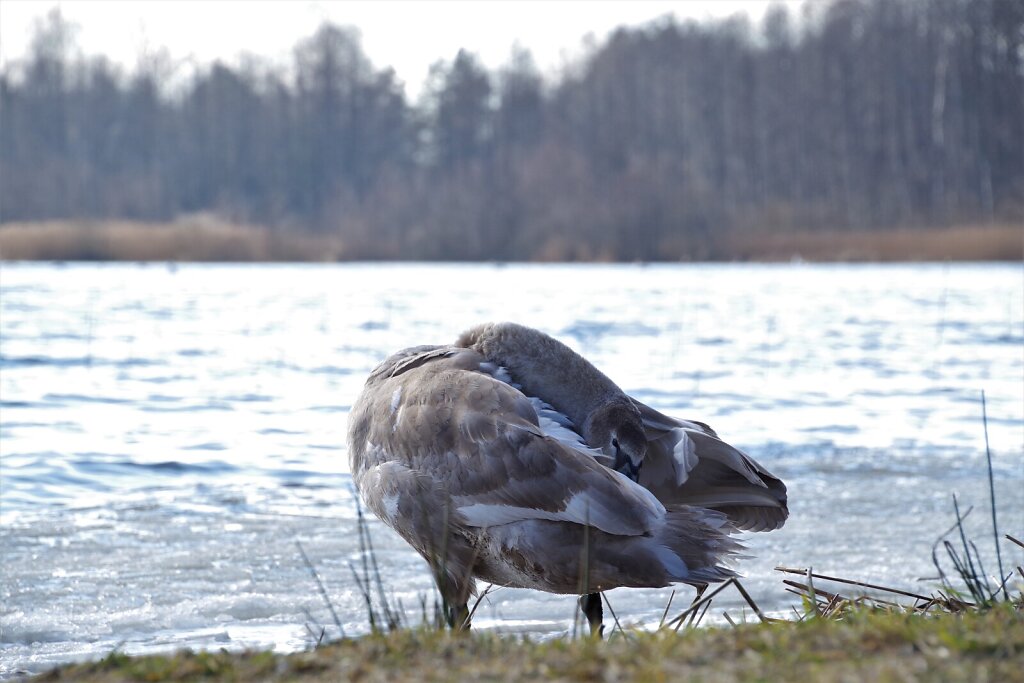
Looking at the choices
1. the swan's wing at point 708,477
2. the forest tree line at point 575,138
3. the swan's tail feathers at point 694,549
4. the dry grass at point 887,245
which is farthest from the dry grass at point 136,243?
the swan's tail feathers at point 694,549

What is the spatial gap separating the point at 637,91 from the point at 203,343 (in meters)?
48.1

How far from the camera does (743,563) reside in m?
6.02

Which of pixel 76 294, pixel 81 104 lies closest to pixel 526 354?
pixel 76 294

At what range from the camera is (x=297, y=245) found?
4462 cm

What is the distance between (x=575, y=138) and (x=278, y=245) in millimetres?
21178

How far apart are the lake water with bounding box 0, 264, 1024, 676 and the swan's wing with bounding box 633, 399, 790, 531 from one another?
496 mm

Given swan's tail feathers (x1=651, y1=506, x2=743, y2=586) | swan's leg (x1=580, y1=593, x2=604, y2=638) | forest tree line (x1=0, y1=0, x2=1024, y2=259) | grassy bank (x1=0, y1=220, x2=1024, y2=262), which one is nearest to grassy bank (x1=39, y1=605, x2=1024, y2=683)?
swan's tail feathers (x1=651, y1=506, x2=743, y2=586)

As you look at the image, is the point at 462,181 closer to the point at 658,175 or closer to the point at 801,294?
the point at 658,175

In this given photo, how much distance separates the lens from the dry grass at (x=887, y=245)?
118ft

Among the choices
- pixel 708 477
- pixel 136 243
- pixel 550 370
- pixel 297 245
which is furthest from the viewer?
pixel 297 245

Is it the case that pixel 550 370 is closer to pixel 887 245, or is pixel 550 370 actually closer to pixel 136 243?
pixel 136 243

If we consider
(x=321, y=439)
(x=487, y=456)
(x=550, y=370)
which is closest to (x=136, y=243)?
(x=321, y=439)

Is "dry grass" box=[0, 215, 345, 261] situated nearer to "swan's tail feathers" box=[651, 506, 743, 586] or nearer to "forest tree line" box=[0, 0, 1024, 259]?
"forest tree line" box=[0, 0, 1024, 259]

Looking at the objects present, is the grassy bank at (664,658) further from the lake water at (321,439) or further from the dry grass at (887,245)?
the dry grass at (887,245)
